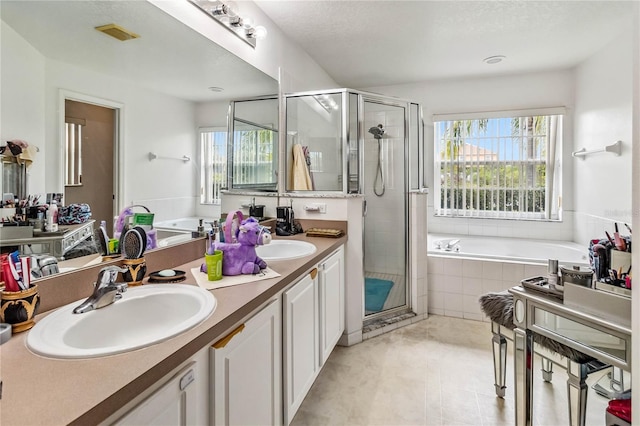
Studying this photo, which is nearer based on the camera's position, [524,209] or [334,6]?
[334,6]

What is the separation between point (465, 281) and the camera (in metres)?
3.13

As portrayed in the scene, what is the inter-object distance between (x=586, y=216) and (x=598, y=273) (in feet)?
9.75

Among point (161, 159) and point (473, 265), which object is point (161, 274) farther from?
point (473, 265)

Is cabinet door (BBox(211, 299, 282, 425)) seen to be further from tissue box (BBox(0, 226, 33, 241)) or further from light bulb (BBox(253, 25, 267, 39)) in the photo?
light bulb (BBox(253, 25, 267, 39))

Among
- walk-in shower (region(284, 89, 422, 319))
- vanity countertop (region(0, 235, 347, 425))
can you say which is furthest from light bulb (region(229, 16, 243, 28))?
vanity countertop (region(0, 235, 347, 425))

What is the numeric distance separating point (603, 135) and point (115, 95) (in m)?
3.88

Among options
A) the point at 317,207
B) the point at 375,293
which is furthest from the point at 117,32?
the point at 375,293

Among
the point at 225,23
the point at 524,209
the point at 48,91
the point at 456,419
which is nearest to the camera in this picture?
the point at 48,91

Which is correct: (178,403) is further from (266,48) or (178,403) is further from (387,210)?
(387,210)

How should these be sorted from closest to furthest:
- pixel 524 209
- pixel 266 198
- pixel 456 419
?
1. pixel 456 419
2. pixel 266 198
3. pixel 524 209

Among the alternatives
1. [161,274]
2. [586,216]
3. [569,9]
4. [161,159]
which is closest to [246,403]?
[161,274]

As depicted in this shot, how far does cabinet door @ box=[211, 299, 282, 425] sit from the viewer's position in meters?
0.99

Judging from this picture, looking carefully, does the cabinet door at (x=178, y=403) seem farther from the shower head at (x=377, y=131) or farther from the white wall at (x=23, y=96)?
the shower head at (x=377, y=131)

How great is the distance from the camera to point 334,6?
237cm
